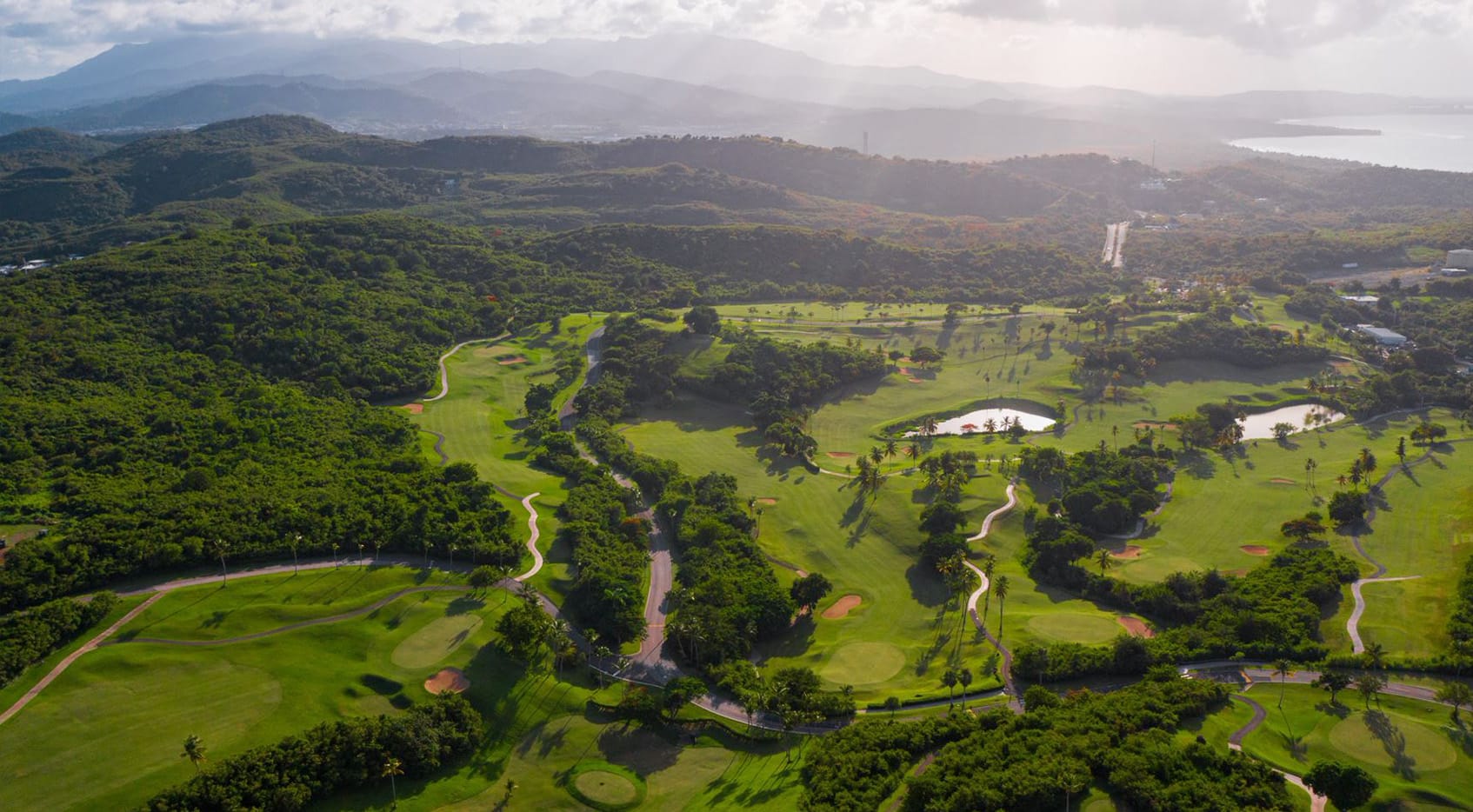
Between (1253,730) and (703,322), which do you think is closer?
(1253,730)

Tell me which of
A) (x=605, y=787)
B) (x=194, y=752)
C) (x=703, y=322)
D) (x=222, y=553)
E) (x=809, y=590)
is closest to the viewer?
(x=194, y=752)

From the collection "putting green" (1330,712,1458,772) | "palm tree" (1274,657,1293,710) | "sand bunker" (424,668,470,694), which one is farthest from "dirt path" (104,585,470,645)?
"putting green" (1330,712,1458,772)

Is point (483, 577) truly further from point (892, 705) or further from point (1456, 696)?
point (1456, 696)

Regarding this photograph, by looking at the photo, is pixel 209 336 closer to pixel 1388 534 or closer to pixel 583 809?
pixel 583 809

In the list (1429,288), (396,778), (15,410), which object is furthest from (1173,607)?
(1429,288)

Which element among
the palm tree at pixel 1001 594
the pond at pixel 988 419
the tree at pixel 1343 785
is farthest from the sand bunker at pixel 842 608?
the pond at pixel 988 419

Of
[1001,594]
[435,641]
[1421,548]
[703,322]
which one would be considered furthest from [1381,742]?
[703,322]
